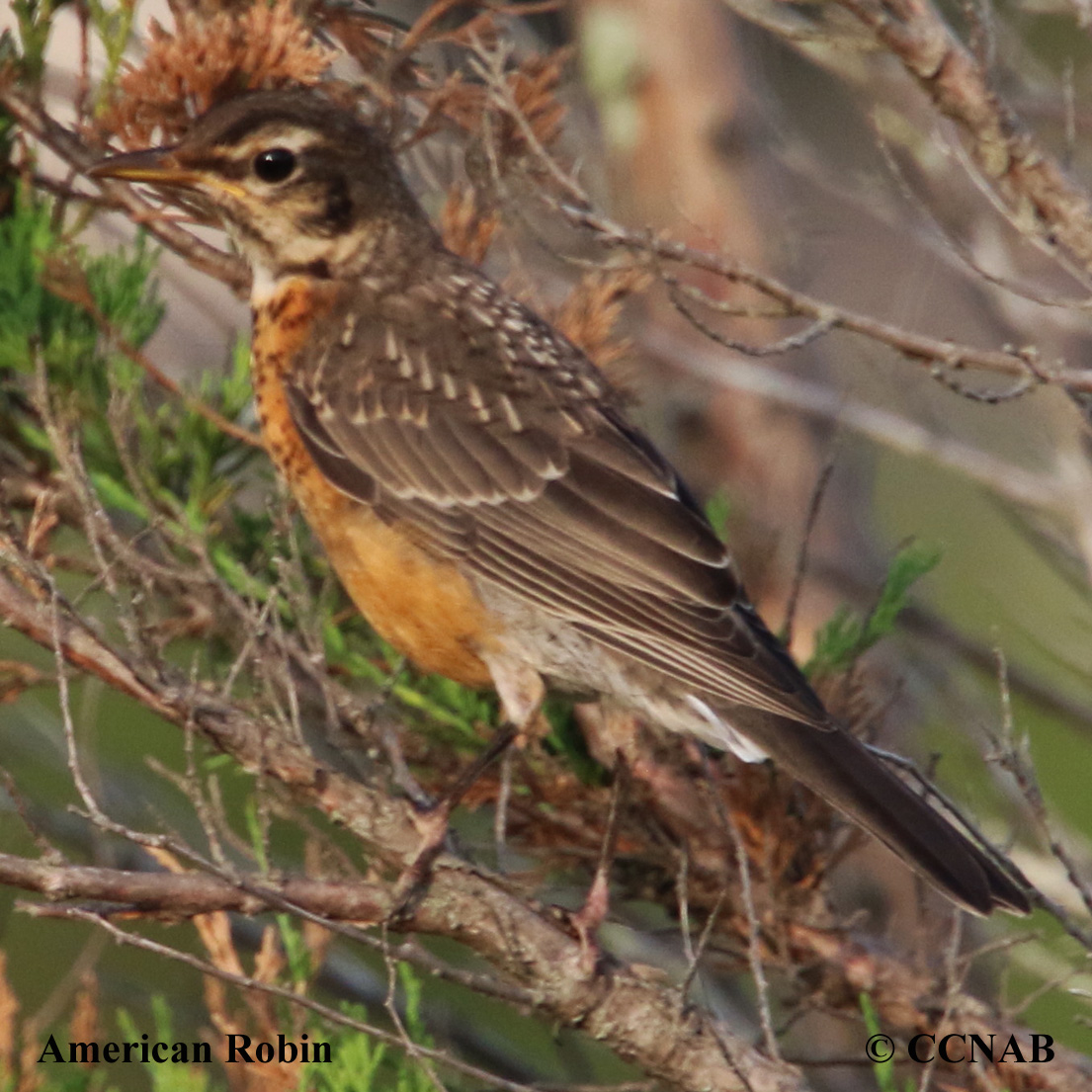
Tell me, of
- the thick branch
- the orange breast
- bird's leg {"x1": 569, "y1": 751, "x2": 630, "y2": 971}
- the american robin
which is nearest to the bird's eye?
the american robin

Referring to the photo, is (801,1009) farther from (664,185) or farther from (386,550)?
(664,185)

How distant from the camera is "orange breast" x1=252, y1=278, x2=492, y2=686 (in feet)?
11.5

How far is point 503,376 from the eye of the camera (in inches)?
148

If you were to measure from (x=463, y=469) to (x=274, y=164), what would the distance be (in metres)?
0.79

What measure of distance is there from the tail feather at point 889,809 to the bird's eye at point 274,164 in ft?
5.22

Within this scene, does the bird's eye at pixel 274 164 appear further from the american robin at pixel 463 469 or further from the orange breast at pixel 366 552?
the orange breast at pixel 366 552

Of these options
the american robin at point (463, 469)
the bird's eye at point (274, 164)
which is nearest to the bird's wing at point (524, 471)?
the american robin at point (463, 469)

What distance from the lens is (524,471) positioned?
12.1 feet

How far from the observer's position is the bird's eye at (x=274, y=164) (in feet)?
12.0

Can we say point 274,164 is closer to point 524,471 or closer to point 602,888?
point 524,471

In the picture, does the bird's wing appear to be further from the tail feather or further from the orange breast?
the tail feather

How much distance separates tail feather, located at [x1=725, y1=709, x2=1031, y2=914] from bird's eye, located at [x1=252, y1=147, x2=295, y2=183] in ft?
5.22

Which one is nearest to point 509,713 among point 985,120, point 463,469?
point 463,469

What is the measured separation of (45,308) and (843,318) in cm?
193
